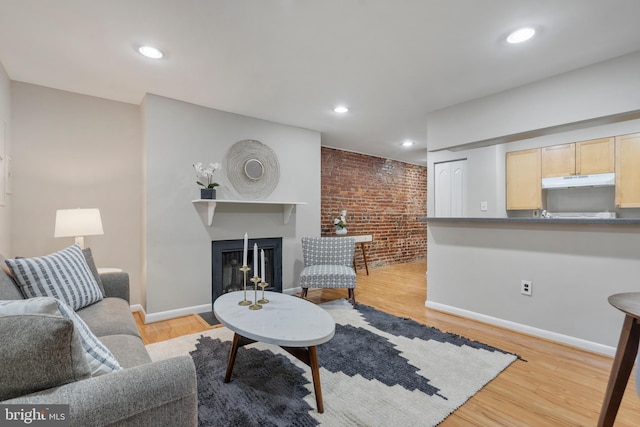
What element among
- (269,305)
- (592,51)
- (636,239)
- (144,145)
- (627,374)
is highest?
(592,51)

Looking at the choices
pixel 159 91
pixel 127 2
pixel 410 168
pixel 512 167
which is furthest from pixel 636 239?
pixel 410 168

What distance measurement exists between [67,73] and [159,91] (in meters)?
0.69

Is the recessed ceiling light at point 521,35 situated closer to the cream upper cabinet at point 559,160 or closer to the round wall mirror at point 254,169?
the cream upper cabinet at point 559,160

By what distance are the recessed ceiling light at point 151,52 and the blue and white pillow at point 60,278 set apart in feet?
4.91

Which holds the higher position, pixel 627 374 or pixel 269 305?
pixel 269 305

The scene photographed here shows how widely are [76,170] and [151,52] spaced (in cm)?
161

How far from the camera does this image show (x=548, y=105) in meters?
2.54

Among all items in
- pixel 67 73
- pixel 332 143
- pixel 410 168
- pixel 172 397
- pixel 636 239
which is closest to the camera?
pixel 172 397

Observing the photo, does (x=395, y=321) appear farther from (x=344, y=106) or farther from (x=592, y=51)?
(x=592, y=51)

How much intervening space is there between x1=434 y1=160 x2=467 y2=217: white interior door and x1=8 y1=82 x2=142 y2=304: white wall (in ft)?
11.0

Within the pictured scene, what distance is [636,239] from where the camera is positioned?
2184 mm

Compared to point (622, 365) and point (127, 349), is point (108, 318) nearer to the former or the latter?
point (127, 349)

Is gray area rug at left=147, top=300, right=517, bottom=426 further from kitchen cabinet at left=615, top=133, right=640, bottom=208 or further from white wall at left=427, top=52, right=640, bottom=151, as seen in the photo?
white wall at left=427, top=52, right=640, bottom=151

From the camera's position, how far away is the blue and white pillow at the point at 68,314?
0.83 m
